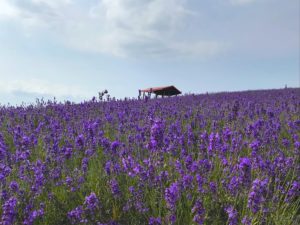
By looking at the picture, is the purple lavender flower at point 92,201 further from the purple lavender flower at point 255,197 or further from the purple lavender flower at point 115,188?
the purple lavender flower at point 255,197

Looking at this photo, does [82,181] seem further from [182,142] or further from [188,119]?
[188,119]

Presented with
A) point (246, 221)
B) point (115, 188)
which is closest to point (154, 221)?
point (115, 188)

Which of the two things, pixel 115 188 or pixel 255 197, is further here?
pixel 115 188

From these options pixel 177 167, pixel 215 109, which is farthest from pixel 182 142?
pixel 215 109

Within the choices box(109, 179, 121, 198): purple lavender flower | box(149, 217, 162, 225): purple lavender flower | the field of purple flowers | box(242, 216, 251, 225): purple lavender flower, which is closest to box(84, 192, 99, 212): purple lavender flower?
the field of purple flowers

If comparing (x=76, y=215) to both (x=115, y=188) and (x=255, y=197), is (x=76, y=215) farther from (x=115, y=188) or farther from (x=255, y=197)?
(x=255, y=197)

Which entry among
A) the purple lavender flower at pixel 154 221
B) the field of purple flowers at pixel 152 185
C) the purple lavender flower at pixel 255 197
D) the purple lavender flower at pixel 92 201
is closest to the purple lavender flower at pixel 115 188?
the field of purple flowers at pixel 152 185

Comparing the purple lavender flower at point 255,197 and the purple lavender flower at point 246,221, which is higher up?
the purple lavender flower at point 255,197

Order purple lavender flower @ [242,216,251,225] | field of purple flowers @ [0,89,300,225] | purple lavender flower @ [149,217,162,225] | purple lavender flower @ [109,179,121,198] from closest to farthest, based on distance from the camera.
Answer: purple lavender flower @ [242,216,251,225] → purple lavender flower @ [149,217,162,225] → field of purple flowers @ [0,89,300,225] → purple lavender flower @ [109,179,121,198]

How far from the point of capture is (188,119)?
20.2ft

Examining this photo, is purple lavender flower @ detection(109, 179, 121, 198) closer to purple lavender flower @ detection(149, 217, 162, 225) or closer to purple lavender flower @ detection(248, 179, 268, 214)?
purple lavender flower @ detection(149, 217, 162, 225)

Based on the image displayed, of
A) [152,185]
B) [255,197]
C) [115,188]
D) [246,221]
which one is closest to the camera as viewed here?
[246,221]

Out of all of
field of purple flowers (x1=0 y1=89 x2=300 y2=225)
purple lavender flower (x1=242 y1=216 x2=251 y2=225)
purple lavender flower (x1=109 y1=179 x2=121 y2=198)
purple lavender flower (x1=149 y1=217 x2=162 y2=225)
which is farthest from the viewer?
→ purple lavender flower (x1=109 y1=179 x2=121 y2=198)

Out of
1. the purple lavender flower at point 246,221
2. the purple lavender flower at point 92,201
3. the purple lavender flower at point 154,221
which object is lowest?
the purple lavender flower at point 154,221
